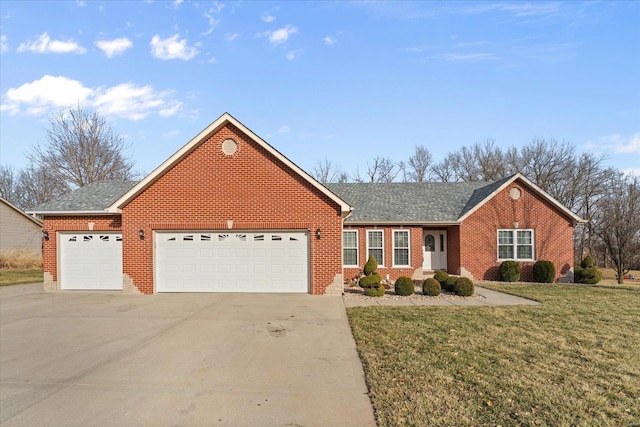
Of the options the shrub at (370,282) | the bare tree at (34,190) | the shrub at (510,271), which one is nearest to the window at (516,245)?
the shrub at (510,271)

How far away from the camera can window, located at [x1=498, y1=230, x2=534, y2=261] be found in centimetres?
1766

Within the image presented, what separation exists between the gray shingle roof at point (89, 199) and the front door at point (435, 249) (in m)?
15.7

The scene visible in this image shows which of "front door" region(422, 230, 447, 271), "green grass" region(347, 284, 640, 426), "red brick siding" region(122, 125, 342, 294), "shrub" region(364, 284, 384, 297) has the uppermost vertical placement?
"red brick siding" region(122, 125, 342, 294)

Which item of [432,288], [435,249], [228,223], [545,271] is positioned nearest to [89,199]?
[228,223]

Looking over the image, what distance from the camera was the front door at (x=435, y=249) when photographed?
1930cm

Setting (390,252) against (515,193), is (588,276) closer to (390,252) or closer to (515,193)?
(515,193)

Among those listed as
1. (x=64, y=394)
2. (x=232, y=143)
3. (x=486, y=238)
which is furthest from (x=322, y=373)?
(x=486, y=238)

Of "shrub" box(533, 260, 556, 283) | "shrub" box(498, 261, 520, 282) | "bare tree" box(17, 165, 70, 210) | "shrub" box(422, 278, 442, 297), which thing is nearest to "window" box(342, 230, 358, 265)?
"shrub" box(422, 278, 442, 297)

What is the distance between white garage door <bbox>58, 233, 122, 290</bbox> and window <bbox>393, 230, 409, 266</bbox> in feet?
40.5

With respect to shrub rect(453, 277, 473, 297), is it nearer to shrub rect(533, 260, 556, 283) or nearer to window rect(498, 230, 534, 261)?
window rect(498, 230, 534, 261)

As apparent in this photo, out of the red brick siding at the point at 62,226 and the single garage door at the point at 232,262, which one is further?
the red brick siding at the point at 62,226

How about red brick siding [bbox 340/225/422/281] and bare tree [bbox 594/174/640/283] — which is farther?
bare tree [bbox 594/174/640/283]

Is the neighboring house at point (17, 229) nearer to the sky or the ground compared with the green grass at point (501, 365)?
nearer to the sky

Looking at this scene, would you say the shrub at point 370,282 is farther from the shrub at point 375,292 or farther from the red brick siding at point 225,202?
the red brick siding at point 225,202
